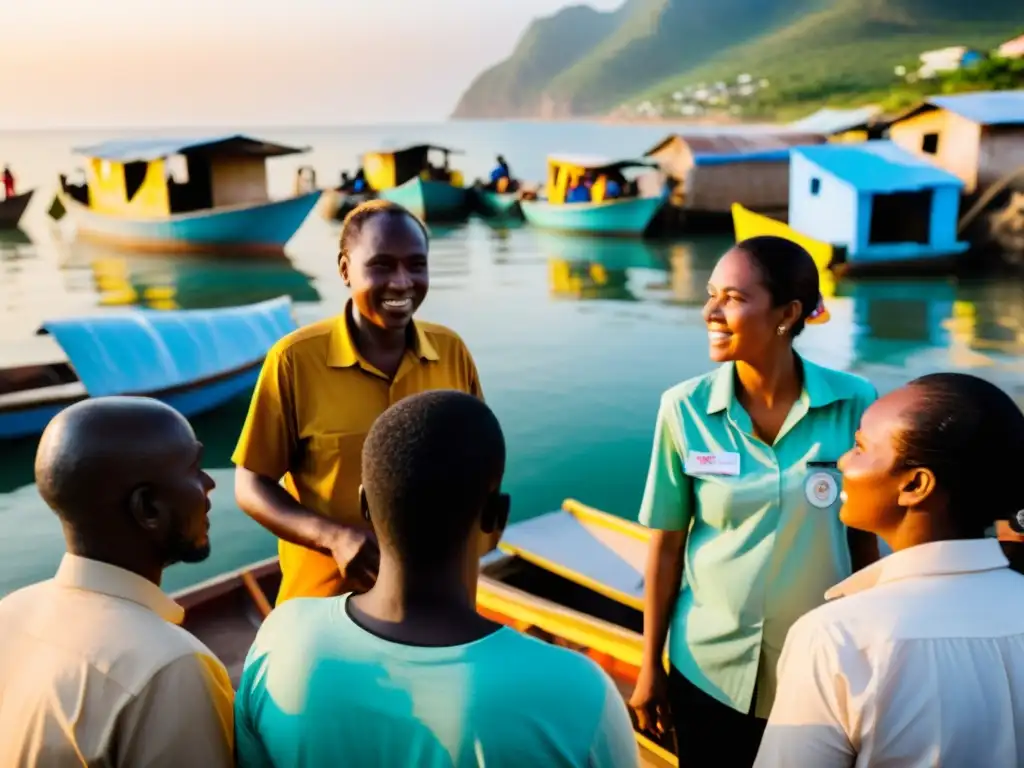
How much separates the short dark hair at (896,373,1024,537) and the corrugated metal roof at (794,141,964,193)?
1840 centimetres

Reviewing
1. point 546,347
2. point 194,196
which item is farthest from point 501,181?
point 546,347

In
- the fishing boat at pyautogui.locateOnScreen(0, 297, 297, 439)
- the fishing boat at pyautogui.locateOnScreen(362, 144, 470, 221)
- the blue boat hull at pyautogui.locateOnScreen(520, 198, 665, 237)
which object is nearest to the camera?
the fishing boat at pyautogui.locateOnScreen(0, 297, 297, 439)

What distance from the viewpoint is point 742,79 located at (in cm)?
12769

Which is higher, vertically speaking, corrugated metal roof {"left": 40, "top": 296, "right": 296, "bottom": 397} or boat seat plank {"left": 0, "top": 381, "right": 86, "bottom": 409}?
corrugated metal roof {"left": 40, "top": 296, "right": 296, "bottom": 397}

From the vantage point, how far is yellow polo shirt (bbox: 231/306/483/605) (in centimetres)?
256

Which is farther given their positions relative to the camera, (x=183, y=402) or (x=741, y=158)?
(x=741, y=158)

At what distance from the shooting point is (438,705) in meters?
1.24

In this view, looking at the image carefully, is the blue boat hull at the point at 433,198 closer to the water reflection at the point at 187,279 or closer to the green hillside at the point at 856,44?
the water reflection at the point at 187,279

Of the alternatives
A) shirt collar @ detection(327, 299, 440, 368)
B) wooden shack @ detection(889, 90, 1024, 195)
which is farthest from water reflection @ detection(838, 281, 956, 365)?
shirt collar @ detection(327, 299, 440, 368)

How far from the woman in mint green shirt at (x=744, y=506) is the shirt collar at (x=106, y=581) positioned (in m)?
1.33

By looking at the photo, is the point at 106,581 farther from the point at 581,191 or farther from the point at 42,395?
the point at 581,191

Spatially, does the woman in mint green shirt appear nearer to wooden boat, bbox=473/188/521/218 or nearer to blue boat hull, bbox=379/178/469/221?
blue boat hull, bbox=379/178/469/221

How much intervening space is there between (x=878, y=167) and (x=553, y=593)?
17.2m

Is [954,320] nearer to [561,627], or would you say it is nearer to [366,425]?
[561,627]
